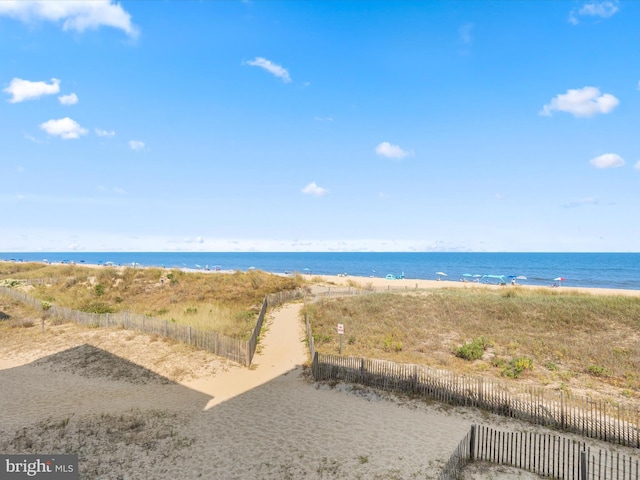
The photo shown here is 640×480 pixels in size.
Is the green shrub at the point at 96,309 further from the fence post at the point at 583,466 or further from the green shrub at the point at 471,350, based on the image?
the fence post at the point at 583,466

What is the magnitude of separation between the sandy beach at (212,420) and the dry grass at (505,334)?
6024 mm

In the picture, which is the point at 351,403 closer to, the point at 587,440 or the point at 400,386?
the point at 400,386

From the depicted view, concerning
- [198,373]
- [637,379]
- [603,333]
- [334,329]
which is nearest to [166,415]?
[198,373]

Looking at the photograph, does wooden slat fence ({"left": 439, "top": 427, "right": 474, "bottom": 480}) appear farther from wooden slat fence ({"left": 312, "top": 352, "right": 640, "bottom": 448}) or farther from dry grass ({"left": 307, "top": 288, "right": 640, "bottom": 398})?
dry grass ({"left": 307, "top": 288, "right": 640, "bottom": 398})

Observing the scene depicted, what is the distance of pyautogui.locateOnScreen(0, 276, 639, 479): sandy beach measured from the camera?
1168 cm

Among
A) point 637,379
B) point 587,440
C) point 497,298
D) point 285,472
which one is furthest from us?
point 497,298

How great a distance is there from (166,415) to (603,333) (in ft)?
93.3

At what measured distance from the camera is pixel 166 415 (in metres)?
15.1

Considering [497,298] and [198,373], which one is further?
[497,298]

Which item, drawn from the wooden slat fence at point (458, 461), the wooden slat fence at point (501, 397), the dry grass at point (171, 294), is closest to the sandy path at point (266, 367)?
the dry grass at point (171, 294)

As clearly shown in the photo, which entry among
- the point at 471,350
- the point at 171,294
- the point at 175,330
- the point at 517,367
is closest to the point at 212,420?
the point at 175,330

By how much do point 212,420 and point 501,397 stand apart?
1161 cm

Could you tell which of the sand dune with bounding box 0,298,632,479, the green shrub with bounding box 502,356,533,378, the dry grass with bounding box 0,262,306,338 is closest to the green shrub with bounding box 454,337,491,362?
the green shrub with bounding box 502,356,533,378

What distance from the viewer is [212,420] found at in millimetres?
14688
